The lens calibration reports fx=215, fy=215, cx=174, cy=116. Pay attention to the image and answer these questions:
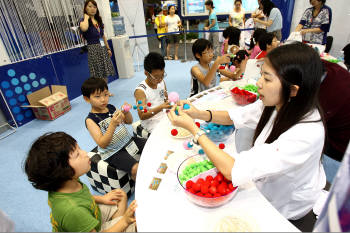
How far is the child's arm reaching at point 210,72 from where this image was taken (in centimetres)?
243

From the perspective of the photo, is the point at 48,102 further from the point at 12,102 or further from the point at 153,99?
the point at 153,99

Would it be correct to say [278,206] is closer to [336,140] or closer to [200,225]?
[200,225]

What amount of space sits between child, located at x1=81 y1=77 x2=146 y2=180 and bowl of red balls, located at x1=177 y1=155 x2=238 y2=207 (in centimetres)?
82

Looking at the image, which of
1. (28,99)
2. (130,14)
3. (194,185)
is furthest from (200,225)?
(130,14)

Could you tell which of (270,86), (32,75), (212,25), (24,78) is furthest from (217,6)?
(270,86)

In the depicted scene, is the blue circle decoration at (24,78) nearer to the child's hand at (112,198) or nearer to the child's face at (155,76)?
the child's face at (155,76)

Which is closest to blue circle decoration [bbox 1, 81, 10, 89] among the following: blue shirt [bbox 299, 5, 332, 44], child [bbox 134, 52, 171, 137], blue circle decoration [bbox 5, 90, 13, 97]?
blue circle decoration [bbox 5, 90, 13, 97]

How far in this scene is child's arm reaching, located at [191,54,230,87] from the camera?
243cm

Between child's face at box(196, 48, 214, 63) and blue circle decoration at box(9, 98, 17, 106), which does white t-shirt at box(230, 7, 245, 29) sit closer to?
child's face at box(196, 48, 214, 63)

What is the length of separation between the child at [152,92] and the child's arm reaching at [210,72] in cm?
49

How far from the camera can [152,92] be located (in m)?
2.29

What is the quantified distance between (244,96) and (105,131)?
1295 mm

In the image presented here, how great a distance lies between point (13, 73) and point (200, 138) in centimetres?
365

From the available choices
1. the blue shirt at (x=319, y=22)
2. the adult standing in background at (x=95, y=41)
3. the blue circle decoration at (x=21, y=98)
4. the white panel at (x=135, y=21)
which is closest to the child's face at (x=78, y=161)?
the blue circle decoration at (x=21, y=98)
